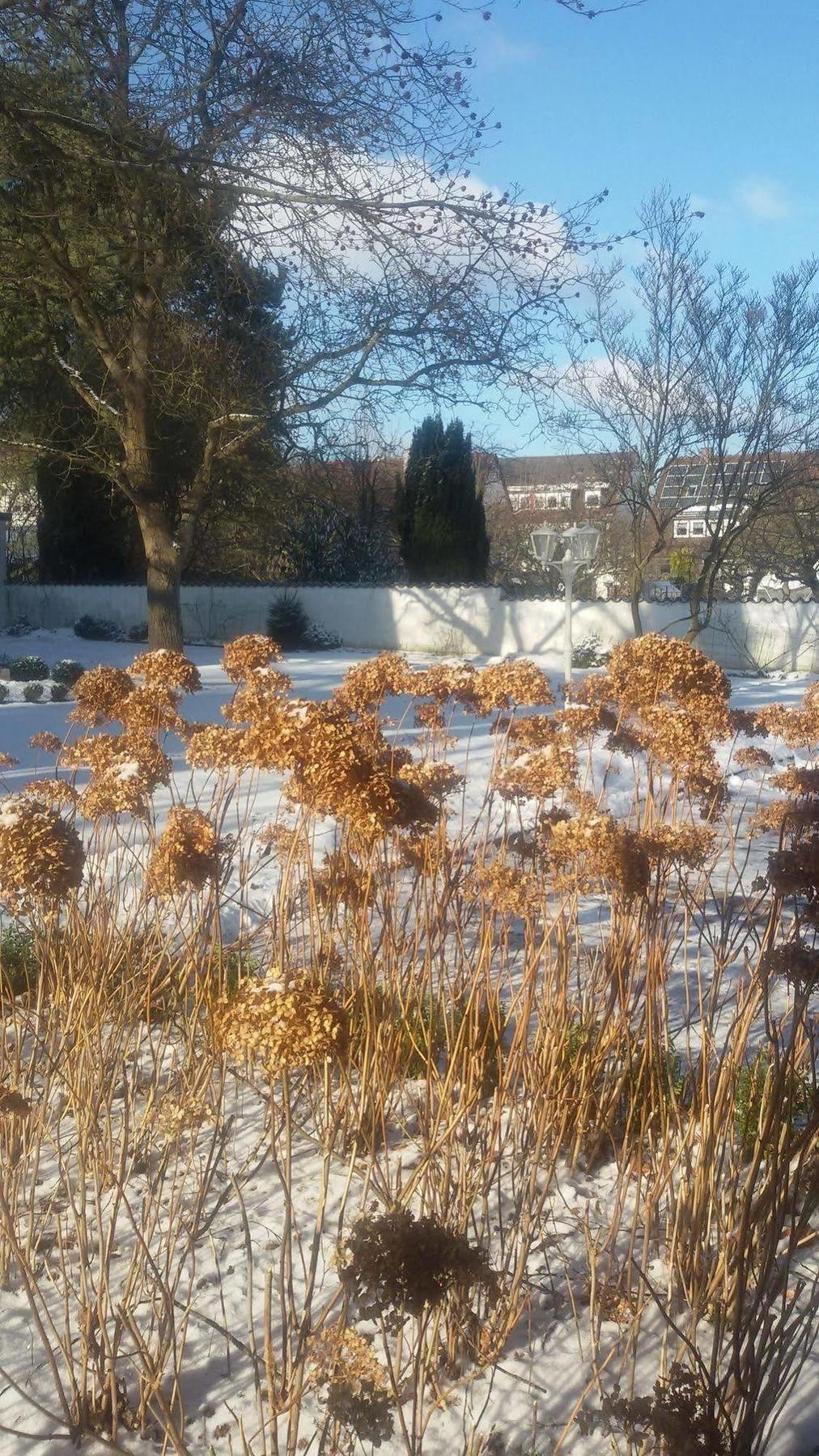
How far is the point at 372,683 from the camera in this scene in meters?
2.84

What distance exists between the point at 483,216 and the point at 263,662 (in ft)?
21.4

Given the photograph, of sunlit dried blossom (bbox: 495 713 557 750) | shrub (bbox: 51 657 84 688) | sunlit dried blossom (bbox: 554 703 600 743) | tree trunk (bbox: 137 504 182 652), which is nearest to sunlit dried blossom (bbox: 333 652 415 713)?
sunlit dried blossom (bbox: 495 713 557 750)

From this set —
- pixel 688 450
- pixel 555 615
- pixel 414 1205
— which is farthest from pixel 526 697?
pixel 555 615

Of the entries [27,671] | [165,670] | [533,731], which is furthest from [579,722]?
[27,671]

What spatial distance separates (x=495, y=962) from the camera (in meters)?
3.44

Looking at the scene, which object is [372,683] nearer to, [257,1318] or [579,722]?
[579,722]

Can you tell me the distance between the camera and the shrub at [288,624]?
2308 cm

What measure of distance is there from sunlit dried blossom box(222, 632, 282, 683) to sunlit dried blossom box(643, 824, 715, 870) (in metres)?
1.21

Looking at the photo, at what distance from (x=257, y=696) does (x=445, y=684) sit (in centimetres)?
88

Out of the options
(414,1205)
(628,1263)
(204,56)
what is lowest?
(414,1205)

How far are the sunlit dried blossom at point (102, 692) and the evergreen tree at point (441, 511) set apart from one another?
2281 cm

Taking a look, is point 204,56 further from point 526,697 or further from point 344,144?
point 526,697

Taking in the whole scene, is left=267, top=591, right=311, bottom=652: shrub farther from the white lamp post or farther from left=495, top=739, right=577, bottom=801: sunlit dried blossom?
left=495, top=739, right=577, bottom=801: sunlit dried blossom

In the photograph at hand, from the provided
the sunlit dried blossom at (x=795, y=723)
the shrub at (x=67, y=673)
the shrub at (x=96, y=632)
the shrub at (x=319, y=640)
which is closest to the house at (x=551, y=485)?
the shrub at (x=319, y=640)
